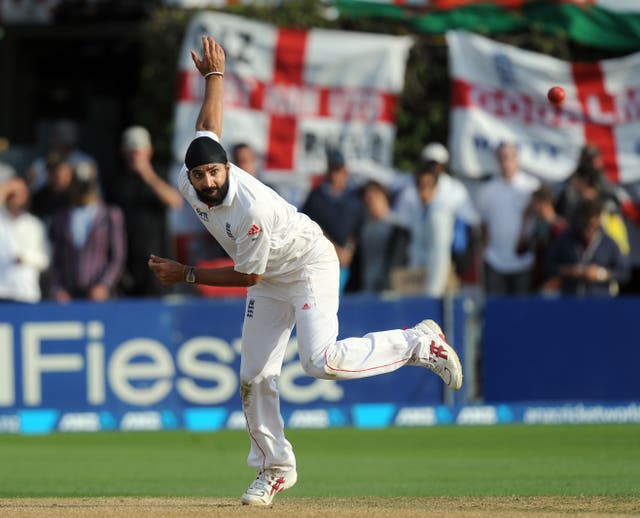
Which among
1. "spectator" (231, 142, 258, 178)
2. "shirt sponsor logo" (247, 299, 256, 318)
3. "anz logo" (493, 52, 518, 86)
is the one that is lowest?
"shirt sponsor logo" (247, 299, 256, 318)

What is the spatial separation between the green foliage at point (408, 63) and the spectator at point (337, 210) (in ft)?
9.11

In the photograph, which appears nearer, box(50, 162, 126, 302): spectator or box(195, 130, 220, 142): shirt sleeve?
box(195, 130, 220, 142): shirt sleeve

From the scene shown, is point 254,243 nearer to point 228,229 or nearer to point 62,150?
point 228,229

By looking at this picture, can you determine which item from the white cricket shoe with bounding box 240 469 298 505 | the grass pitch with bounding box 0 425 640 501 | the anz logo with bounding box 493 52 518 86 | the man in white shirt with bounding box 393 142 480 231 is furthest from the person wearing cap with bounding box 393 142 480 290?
the white cricket shoe with bounding box 240 469 298 505

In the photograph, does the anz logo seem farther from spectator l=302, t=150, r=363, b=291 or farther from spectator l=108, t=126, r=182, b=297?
spectator l=108, t=126, r=182, b=297

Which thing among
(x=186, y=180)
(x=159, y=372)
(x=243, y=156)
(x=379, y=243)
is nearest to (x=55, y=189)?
(x=243, y=156)

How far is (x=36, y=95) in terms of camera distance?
1955 cm

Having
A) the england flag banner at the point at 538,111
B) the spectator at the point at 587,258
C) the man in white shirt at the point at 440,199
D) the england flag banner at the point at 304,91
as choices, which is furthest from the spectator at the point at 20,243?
the spectator at the point at 587,258

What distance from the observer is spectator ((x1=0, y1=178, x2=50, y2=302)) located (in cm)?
1389

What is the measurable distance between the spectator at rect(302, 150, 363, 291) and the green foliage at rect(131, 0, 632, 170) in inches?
109

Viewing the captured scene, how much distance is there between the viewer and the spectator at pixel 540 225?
553 inches

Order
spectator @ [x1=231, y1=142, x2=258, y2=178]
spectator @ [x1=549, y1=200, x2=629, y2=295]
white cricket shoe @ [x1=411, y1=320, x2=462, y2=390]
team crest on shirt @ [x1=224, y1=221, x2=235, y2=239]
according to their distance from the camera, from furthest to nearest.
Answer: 1. spectator @ [x1=231, y1=142, x2=258, y2=178]
2. spectator @ [x1=549, y1=200, x2=629, y2=295]
3. white cricket shoe @ [x1=411, y1=320, x2=462, y2=390]
4. team crest on shirt @ [x1=224, y1=221, x2=235, y2=239]

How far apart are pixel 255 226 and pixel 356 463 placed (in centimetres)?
362

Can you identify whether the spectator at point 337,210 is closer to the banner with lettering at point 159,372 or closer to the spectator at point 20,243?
the banner with lettering at point 159,372
